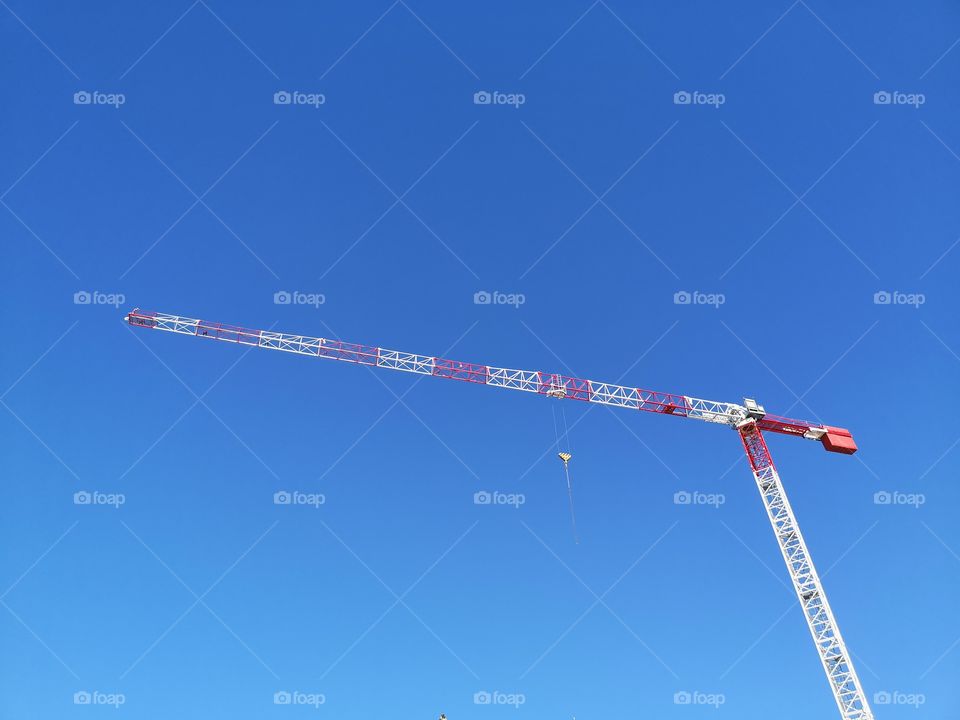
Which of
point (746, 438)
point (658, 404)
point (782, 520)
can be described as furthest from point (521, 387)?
point (782, 520)

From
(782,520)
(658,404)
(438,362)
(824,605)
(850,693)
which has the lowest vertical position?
(850,693)

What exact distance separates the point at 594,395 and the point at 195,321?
1619 inches

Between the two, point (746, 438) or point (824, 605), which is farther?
point (746, 438)

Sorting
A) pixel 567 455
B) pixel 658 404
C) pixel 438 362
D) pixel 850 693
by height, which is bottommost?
pixel 850 693

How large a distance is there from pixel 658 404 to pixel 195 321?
155ft

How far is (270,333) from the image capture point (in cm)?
6944

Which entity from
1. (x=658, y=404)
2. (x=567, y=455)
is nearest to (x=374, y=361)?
(x=567, y=455)

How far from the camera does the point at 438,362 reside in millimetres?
69500

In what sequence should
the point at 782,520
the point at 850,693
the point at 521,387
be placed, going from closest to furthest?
the point at 850,693 → the point at 782,520 → the point at 521,387

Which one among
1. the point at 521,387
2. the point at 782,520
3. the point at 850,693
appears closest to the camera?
the point at 850,693

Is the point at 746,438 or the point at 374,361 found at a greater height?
the point at 374,361

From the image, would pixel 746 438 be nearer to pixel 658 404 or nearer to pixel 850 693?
pixel 658 404

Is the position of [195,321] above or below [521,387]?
above

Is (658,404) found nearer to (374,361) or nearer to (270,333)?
(374,361)
